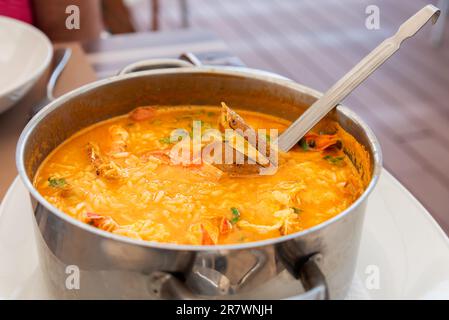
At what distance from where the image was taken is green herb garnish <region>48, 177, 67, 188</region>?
48.6 inches

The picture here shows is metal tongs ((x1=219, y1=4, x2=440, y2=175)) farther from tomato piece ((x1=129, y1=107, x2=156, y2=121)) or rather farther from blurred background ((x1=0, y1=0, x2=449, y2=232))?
blurred background ((x1=0, y1=0, x2=449, y2=232))

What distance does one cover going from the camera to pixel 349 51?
→ 13.0 ft

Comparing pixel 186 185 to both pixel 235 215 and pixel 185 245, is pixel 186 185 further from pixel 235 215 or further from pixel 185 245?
pixel 185 245

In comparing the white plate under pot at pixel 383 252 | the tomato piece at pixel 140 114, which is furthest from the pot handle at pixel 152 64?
the white plate under pot at pixel 383 252

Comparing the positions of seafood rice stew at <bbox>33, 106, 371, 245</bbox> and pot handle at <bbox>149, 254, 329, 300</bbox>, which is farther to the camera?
seafood rice stew at <bbox>33, 106, 371, 245</bbox>

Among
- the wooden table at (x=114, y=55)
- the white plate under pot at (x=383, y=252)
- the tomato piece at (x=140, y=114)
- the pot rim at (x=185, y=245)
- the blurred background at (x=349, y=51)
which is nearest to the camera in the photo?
the pot rim at (x=185, y=245)

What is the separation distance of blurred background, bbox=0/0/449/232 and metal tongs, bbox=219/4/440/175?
867 millimetres

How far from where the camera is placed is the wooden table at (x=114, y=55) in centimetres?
168

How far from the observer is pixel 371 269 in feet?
3.78

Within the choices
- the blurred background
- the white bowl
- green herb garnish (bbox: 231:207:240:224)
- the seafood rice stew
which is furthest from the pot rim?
the blurred background

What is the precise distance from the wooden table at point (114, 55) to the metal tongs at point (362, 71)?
2.19 ft

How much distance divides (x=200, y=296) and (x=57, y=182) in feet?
1.60

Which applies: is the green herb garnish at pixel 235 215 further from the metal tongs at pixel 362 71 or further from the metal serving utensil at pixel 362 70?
the metal serving utensil at pixel 362 70

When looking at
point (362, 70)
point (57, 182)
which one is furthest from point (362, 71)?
point (57, 182)
